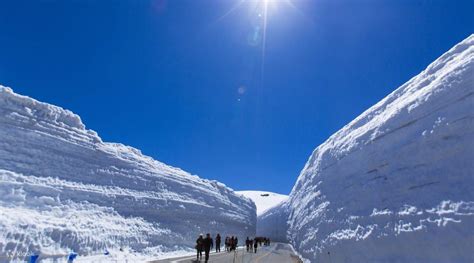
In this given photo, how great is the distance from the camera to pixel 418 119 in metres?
12.9

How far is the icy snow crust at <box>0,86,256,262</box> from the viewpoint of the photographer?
1945cm

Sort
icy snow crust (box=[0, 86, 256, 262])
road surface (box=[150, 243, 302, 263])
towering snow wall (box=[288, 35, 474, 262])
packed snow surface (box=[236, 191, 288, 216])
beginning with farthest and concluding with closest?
packed snow surface (box=[236, 191, 288, 216])
road surface (box=[150, 243, 302, 263])
icy snow crust (box=[0, 86, 256, 262])
towering snow wall (box=[288, 35, 474, 262])

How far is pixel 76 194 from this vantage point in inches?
1075

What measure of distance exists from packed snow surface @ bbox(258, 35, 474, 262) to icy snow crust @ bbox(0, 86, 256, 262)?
46.0 feet

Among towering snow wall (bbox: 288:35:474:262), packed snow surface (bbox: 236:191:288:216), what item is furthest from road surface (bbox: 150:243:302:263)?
packed snow surface (bbox: 236:191:288:216)

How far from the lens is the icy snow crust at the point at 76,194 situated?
19.5 meters

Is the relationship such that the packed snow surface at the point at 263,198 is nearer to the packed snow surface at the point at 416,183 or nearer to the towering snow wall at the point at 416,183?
the packed snow surface at the point at 416,183

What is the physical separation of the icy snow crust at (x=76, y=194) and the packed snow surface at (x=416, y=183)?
46.0ft

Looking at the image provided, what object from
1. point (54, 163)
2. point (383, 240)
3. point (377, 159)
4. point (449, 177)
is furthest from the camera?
point (54, 163)

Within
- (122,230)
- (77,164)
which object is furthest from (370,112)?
(77,164)

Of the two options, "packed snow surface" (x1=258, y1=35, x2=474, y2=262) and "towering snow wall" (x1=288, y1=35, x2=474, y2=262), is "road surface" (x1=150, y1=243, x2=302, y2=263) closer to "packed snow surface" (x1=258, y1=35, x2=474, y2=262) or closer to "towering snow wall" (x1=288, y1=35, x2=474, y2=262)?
"towering snow wall" (x1=288, y1=35, x2=474, y2=262)

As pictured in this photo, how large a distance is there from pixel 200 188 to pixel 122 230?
20062mm

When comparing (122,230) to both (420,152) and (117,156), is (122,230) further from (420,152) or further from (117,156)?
(420,152)

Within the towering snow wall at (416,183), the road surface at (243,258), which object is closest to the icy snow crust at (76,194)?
the road surface at (243,258)
